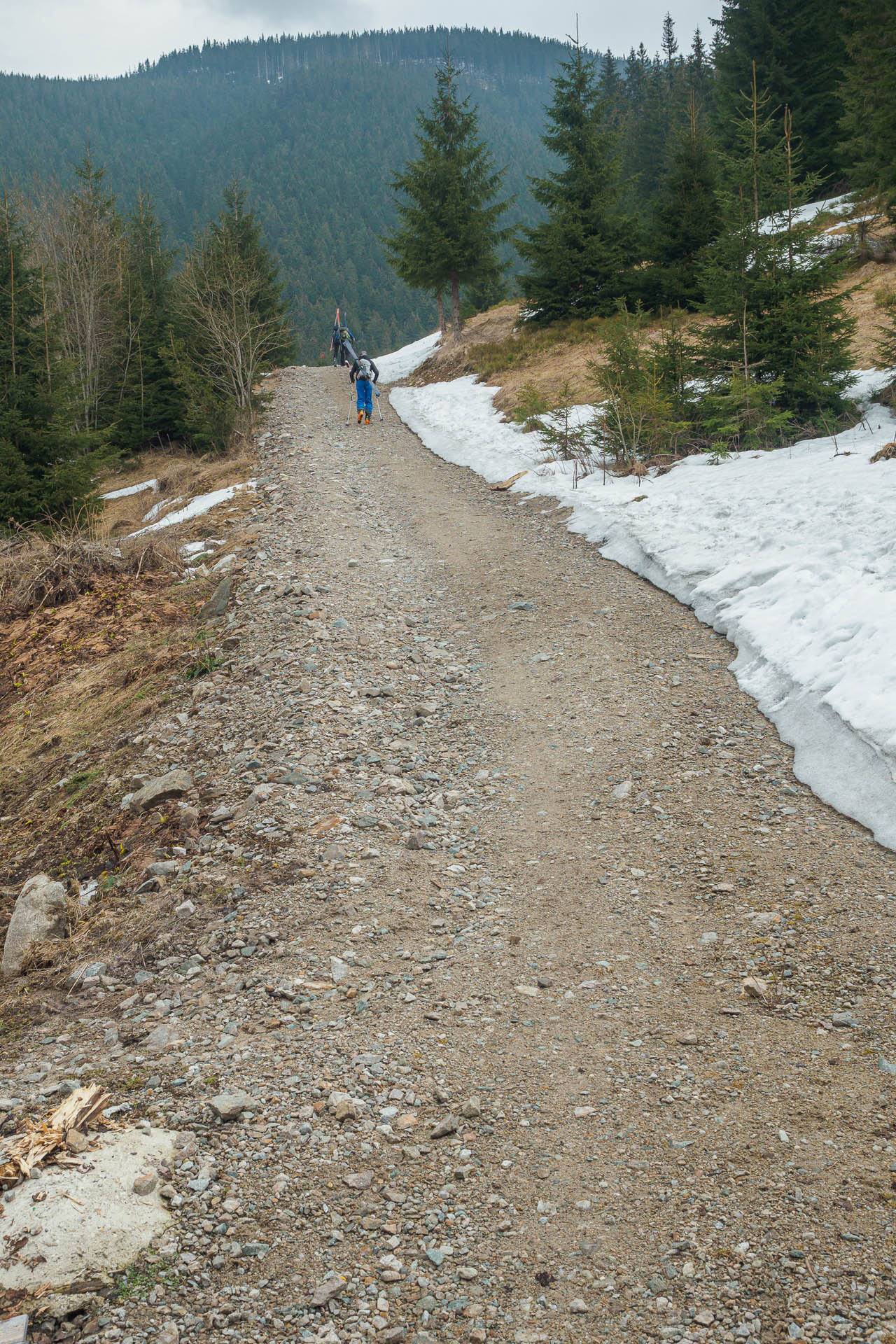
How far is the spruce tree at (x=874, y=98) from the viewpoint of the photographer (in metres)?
14.0

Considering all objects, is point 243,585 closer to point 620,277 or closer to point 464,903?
point 464,903

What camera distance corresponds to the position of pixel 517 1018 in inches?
136

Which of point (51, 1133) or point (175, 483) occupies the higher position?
point (175, 483)

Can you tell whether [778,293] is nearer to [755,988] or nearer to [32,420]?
[755,988]

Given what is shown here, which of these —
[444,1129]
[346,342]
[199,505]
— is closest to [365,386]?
[199,505]

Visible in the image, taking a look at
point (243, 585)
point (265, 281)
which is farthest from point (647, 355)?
point (265, 281)

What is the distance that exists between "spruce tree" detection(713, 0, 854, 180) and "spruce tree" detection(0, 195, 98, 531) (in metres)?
21.6

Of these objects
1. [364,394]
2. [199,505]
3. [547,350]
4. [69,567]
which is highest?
[547,350]

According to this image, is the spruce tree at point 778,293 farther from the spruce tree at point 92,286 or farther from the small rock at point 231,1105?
the spruce tree at point 92,286

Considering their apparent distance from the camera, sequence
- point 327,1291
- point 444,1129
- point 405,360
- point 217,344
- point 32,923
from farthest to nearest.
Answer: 1. point 405,360
2. point 217,344
3. point 32,923
4. point 444,1129
5. point 327,1291

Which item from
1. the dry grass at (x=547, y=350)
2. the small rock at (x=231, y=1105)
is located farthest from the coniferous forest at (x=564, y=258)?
the small rock at (x=231, y=1105)

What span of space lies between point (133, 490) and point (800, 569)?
18605mm

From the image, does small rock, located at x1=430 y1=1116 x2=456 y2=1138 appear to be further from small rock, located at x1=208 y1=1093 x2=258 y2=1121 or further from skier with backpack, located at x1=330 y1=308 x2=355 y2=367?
skier with backpack, located at x1=330 y1=308 x2=355 y2=367

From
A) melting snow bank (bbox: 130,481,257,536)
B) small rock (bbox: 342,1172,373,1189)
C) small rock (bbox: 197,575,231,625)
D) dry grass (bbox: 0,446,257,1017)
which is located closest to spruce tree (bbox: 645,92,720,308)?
melting snow bank (bbox: 130,481,257,536)
